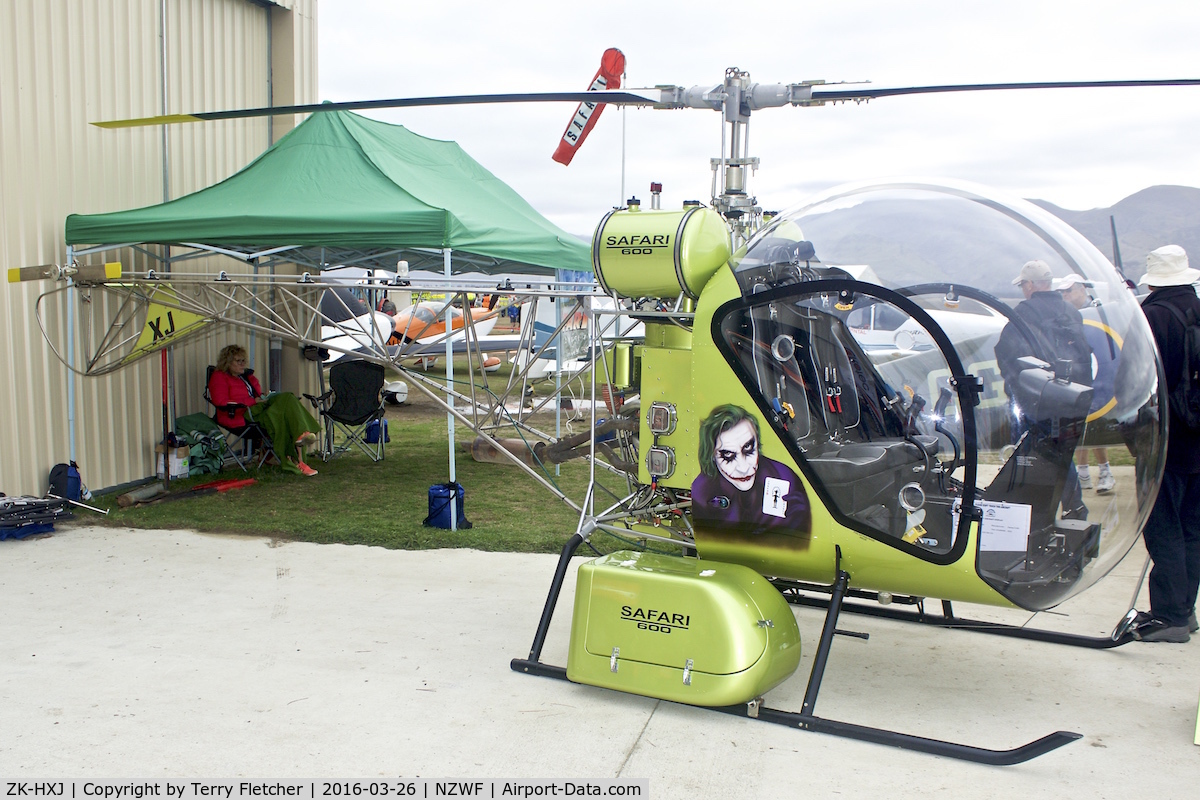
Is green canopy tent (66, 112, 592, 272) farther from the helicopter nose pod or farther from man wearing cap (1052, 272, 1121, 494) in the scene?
man wearing cap (1052, 272, 1121, 494)

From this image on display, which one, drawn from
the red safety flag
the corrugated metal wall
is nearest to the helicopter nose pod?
the red safety flag

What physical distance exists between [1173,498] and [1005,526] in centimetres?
176

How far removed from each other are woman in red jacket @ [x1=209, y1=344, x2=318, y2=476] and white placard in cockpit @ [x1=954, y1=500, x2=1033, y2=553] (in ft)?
22.1

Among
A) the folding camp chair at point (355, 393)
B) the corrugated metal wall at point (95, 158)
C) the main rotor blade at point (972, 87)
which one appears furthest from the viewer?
the folding camp chair at point (355, 393)

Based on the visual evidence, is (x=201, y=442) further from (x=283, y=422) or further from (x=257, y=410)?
(x=283, y=422)

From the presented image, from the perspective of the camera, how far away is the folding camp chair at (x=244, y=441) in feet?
28.0

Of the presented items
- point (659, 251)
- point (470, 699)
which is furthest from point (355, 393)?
point (659, 251)

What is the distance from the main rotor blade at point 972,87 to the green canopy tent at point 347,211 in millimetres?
3393

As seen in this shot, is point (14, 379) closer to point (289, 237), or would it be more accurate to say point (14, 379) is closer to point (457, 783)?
point (289, 237)

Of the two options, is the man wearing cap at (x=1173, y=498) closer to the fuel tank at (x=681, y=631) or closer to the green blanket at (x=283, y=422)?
the fuel tank at (x=681, y=631)

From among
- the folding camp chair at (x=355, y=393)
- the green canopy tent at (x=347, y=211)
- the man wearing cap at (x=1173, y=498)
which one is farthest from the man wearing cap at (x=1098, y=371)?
the folding camp chair at (x=355, y=393)

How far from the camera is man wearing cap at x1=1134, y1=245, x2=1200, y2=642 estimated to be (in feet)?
14.4

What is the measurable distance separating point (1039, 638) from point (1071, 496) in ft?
4.97

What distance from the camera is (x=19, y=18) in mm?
6750
